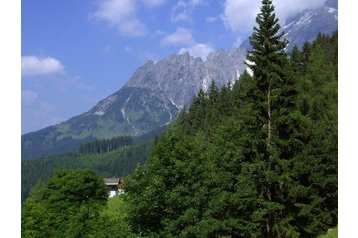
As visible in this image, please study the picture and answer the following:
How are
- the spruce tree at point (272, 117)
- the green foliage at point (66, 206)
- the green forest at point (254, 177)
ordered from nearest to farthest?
the green forest at point (254, 177) → the spruce tree at point (272, 117) → the green foliage at point (66, 206)

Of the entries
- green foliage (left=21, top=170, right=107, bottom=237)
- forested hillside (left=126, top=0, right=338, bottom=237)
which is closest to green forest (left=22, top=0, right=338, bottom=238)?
forested hillside (left=126, top=0, right=338, bottom=237)

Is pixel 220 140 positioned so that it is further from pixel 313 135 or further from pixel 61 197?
pixel 61 197

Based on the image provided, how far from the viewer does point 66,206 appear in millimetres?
48219

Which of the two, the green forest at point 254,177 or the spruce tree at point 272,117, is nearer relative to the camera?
the green forest at point 254,177

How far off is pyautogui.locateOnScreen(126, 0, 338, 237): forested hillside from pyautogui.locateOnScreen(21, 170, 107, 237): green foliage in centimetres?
507

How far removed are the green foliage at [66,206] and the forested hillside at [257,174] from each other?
5.07m

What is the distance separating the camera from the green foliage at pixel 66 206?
109ft

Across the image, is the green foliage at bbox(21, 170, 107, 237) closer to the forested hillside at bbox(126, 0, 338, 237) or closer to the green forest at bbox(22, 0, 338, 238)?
the green forest at bbox(22, 0, 338, 238)

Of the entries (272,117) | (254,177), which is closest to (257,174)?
(254,177)

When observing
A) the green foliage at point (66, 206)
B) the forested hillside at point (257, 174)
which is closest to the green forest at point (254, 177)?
the forested hillside at point (257, 174)

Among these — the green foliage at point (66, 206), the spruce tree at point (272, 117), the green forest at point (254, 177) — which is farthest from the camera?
the green foliage at point (66, 206)

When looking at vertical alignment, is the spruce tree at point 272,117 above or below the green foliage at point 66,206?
above

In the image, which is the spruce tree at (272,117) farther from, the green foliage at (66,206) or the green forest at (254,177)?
the green foliage at (66,206)
